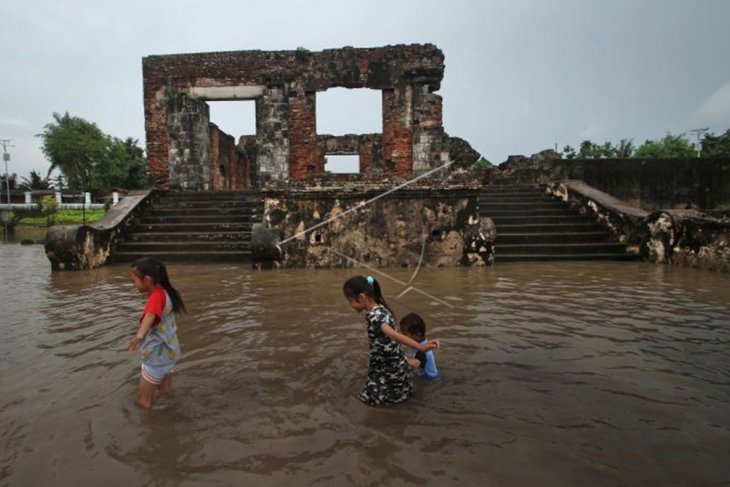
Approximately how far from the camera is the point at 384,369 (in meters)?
2.53

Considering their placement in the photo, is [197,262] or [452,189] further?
[197,262]

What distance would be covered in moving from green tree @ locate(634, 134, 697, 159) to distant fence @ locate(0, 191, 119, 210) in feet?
114

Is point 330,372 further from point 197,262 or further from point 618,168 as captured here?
point 618,168

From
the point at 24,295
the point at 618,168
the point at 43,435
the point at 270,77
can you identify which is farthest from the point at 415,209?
the point at 270,77

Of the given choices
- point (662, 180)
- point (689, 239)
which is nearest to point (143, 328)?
point (689, 239)

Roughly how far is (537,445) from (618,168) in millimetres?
12776

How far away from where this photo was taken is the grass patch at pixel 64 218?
2295cm

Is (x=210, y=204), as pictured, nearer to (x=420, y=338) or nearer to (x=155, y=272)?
(x=155, y=272)

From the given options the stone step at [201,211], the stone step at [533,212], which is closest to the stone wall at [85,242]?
the stone step at [201,211]

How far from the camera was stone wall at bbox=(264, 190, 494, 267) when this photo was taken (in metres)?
7.98

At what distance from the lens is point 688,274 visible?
681 centimetres

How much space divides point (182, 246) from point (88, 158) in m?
37.9

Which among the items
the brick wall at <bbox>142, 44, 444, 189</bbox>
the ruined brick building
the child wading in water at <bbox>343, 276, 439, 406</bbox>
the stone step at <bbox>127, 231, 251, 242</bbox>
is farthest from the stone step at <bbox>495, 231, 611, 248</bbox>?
the child wading in water at <bbox>343, 276, 439, 406</bbox>

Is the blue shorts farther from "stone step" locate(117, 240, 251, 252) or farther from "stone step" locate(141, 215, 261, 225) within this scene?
"stone step" locate(141, 215, 261, 225)
